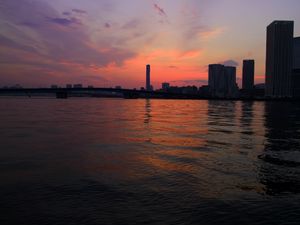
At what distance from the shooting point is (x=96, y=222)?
10.4m

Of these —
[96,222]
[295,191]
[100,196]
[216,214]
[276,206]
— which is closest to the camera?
[96,222]

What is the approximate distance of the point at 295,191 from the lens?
14.0 metres

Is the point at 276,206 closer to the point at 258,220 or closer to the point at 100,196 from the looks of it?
the point at 258,220

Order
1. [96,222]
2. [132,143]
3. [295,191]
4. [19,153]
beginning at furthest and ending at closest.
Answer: [132,143]
[19,153]
[295,191]
[96,222]

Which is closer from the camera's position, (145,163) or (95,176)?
(95,176)

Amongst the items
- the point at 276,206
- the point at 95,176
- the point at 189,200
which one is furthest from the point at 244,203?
the point at 95,176

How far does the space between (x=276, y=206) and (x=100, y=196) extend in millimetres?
6653

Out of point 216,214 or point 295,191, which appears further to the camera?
point 295,191

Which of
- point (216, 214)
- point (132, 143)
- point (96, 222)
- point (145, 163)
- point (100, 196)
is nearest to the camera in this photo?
point (96, 222)

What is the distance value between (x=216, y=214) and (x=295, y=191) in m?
4.73

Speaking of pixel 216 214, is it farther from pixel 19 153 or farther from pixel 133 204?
pixel 19 153

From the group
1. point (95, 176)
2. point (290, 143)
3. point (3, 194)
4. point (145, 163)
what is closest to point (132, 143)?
point (145, 163)

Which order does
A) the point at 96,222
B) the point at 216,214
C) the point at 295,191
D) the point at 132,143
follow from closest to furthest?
the point at 96,222 < the point at 216,214 < the point at 295,191 < the point at 132,143

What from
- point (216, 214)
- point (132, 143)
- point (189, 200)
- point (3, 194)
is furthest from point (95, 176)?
point (132, 143)
